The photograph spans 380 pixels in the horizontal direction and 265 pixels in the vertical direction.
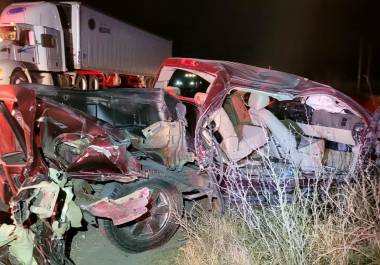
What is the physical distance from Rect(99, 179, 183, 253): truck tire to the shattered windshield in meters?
10.6

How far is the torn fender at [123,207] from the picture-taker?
4.18 m

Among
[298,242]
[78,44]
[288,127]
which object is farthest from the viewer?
[78,44]

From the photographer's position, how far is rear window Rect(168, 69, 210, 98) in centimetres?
649

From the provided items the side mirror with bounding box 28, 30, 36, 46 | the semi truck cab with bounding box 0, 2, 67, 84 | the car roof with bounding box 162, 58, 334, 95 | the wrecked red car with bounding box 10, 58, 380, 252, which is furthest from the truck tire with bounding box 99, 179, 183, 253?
the side mirror with bounding box 28, 30, 36, 46

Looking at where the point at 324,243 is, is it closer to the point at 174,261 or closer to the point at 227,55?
the point at 174,261

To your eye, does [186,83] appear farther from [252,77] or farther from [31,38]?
[31,38]

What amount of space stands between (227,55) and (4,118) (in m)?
45.9

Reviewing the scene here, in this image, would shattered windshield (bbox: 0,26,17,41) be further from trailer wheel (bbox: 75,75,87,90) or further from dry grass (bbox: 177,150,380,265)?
dry grass (bbox: 177,150,380,265)

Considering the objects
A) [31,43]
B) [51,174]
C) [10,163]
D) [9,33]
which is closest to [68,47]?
[31,43]

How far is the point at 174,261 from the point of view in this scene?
4.36 metres

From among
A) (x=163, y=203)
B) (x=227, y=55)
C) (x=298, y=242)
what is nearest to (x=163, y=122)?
(x=163, y=203)

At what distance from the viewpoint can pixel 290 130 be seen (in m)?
6.36

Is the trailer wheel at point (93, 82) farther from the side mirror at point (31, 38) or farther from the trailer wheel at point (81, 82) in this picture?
the side mirror at point (31, 38)

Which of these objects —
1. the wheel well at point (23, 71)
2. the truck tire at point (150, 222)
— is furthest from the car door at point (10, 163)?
the wheel well at point (23, 71)
